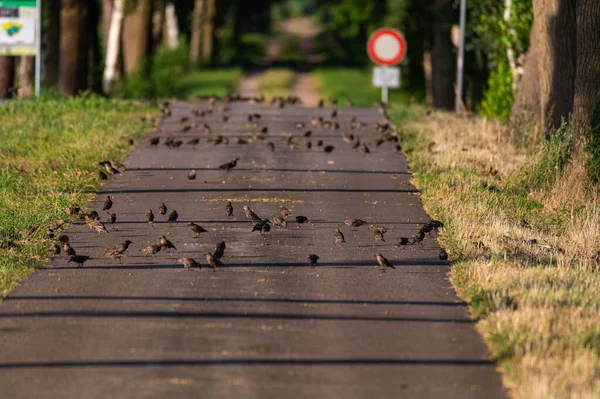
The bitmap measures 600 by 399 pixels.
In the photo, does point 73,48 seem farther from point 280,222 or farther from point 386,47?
point 280,222

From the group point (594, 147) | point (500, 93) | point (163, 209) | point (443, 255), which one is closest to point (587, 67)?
point (594, 147)

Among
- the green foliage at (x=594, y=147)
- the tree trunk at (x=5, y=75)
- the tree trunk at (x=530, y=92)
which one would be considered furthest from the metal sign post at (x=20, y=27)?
the green foliage at (x=594, y=147)

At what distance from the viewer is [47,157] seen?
20.5m

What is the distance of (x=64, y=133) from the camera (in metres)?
23.2

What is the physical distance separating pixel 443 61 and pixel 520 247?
26.7m

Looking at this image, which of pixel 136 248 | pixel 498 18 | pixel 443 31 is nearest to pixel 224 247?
pixel 136 248

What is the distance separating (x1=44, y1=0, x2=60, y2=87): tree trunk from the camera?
3738 centimetres

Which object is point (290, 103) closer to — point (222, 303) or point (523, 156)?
point (523, 156)

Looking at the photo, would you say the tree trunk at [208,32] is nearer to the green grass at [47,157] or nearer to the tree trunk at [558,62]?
the green grass at [47,157]

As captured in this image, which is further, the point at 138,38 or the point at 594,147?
the point at 138,38

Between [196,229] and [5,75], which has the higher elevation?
[5,75]

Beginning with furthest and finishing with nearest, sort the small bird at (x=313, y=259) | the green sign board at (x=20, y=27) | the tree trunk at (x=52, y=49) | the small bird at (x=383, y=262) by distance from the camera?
the tree trunk at (x=52, y=49)
the green sign board at (x=20, y=27)
the small bird at (x=313, y=259)
the small bird at (x=383, y=262)

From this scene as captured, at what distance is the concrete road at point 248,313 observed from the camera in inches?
363

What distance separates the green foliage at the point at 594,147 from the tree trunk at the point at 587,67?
15 cm
